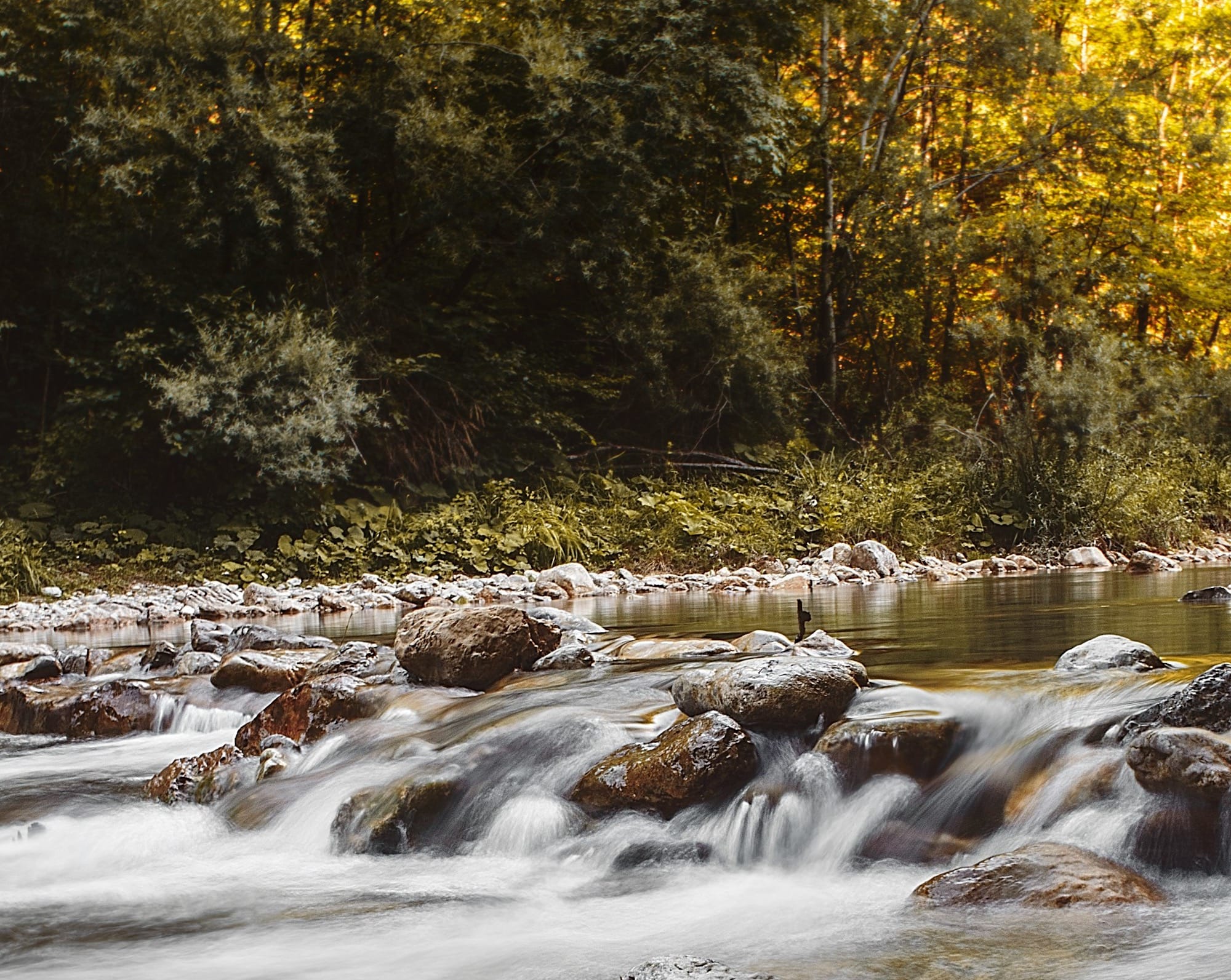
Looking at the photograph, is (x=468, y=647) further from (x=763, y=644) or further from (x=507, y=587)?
(x=507, y=587)

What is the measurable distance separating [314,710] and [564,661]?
46.7 inches

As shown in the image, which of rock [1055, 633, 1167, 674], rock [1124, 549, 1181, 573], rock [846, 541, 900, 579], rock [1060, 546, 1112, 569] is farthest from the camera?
rock [1060, 546, 1112, 569]

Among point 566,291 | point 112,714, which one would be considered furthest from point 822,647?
point 566,291

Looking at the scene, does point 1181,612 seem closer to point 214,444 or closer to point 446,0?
point 214,444

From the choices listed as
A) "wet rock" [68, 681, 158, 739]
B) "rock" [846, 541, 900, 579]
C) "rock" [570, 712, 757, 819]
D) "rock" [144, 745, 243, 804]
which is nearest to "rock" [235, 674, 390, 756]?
"rock" [144, 745, 243, 804]

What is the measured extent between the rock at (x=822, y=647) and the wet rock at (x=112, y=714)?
3179 mm

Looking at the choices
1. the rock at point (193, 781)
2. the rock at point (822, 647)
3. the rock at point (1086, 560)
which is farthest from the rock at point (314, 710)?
the rock at point (1086, 560)

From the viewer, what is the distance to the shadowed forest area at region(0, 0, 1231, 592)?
42.7 ft

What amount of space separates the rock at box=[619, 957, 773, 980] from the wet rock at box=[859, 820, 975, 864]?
1.15 meters

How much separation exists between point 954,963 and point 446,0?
1463cm

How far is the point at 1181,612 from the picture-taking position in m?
6.74

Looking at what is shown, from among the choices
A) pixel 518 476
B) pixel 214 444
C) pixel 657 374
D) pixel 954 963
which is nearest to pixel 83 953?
pixel 954 963

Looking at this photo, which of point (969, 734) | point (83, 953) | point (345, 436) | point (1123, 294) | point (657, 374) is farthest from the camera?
point (1123, 294)

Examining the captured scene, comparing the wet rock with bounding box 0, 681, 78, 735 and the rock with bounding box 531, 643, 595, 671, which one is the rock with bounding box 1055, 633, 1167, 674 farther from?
the wet rock with bounding box 0, 681, 78, 735
